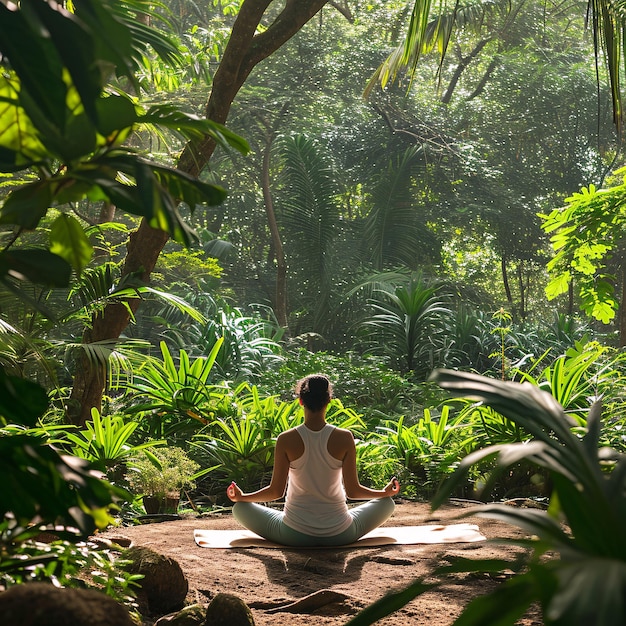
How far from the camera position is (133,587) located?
128 inches

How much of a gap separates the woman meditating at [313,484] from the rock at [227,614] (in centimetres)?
156

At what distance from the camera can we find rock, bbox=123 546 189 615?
3.23 m

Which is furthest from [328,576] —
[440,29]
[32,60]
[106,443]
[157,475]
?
[440,29]

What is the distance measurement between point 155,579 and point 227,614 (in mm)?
484

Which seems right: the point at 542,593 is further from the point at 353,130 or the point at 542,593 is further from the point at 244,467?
the point at 353,130

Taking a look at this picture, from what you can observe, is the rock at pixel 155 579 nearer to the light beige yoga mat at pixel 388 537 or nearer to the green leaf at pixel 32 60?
the light beige yoga mat at pixel 388 537

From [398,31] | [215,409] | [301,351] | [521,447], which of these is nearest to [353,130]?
[398,31]

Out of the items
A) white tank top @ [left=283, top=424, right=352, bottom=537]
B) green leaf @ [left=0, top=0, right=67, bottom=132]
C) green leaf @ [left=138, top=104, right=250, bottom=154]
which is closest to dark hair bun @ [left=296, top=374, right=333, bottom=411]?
white tank top @ [left=283, top=424, right=352, bottom=537]

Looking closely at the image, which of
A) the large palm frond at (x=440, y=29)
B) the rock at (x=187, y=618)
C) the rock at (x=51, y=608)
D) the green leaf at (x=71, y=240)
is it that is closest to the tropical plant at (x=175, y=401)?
the rock at (x=187, y=618)

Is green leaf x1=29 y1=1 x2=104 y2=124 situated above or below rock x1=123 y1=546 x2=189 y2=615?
above

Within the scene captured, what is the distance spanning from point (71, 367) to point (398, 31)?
1637cm

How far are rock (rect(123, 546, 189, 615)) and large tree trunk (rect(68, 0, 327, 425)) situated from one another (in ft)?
8.50

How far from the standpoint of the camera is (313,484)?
4559 mm

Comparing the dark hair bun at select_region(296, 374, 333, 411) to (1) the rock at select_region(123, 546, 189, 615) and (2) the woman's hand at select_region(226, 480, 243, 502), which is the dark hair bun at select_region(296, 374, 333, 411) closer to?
(2) the woman's hand at select_region(226, 480, 243, 502)
